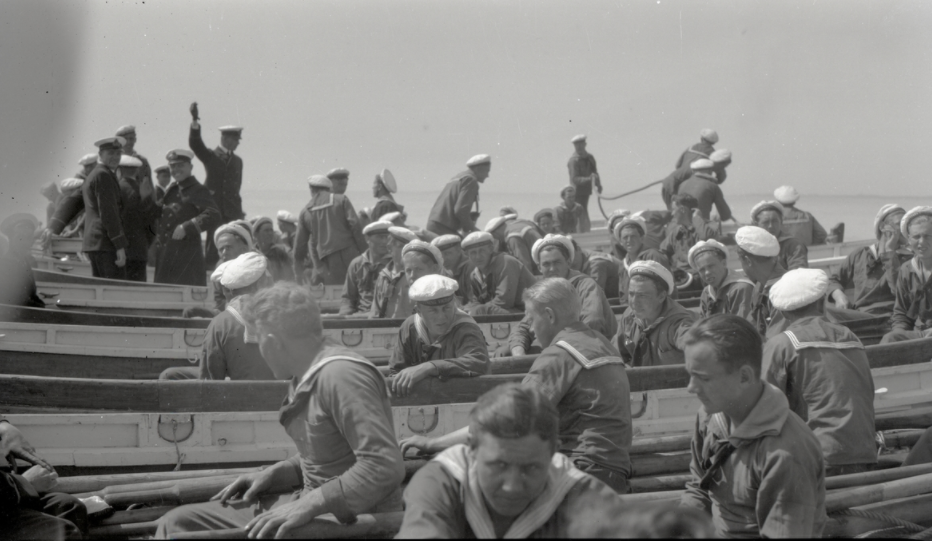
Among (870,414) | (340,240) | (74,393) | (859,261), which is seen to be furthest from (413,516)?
(340,240)

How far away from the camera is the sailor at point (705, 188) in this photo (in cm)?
1281

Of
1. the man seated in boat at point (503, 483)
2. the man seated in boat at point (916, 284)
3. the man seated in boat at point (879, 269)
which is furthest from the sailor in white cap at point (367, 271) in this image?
the man seated in boat at point (503, 483)

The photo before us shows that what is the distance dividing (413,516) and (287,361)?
1125mm

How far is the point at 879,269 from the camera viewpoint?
8.30 meters

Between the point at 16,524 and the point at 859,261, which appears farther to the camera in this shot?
the point at 859,261

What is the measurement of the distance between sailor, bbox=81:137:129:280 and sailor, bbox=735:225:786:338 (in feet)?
23.4

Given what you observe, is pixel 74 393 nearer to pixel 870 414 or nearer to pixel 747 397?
pixel 747 397

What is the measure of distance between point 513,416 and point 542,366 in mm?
1673

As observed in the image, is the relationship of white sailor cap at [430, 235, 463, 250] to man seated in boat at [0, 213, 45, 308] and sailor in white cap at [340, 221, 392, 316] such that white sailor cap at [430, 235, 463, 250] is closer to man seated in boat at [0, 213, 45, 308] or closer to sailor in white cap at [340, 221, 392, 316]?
sailor in white cap at [340, 221, 392, 316]

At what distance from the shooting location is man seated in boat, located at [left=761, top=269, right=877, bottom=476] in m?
4.20

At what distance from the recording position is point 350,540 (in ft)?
10.4

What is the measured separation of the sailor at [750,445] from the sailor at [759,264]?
352 centimetres

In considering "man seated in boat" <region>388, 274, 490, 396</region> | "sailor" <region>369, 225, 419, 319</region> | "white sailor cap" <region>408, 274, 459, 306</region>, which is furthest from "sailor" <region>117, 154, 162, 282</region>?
"white sailor cap" <region>408, 274, 459, 306</region>

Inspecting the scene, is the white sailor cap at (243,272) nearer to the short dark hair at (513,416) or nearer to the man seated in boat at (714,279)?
the man seated in boat at (714,279)
